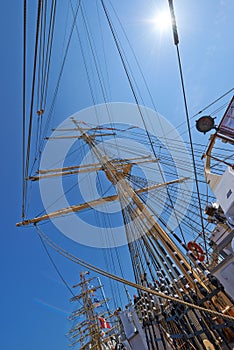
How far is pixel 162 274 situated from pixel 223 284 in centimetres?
176

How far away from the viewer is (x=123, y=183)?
7512 mm

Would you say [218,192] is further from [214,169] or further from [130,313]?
[130,313]

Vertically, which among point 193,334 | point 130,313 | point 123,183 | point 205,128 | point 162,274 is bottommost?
point 193,334

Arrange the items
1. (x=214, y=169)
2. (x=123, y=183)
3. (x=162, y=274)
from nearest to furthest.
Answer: (x=162, y=274) < (x=214, y=169) < (x=123, y=183)

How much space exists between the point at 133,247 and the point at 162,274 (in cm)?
179

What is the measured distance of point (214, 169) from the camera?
21.1 feet

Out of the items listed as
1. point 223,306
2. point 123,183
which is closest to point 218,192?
point 223,306

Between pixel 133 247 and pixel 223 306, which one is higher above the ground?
pixel 133 247

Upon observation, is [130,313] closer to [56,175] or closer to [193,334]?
[193,334]

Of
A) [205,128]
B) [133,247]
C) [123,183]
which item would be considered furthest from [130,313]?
[205,128]

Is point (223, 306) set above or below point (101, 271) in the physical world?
below

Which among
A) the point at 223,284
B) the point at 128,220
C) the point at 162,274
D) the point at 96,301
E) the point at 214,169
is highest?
the point at 96,301

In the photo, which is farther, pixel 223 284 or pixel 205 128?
pixel 205 128

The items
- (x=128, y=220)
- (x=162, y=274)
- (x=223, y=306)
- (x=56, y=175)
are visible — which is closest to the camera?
(x=223, y=306)
